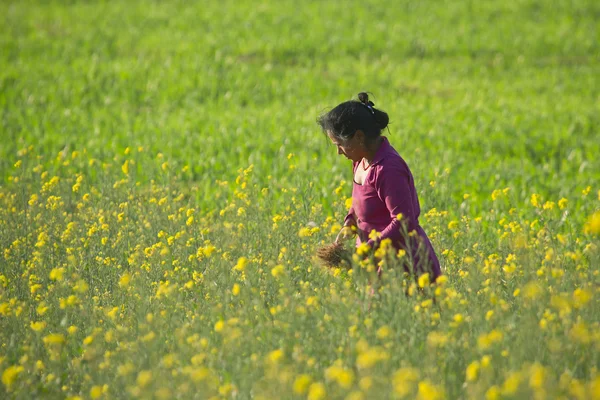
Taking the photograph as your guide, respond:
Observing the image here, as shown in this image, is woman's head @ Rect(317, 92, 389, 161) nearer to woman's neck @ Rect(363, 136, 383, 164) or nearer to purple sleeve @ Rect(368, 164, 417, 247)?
woman's neck @ Rect(363, 136, 383, 164)

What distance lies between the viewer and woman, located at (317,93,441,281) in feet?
11.8

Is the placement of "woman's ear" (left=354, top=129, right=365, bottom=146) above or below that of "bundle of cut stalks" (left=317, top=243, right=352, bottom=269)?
above

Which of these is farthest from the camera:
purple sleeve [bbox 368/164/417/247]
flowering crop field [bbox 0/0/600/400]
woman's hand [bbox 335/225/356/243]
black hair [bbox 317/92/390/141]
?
woman's hand [bbox 335/225/356/243]

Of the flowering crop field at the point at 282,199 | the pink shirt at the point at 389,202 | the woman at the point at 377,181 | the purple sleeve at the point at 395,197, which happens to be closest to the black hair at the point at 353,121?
the woman at the point at 377,181

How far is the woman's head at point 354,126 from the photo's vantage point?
371 centimetres

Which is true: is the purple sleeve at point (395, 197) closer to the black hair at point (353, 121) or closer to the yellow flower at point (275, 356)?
the black hair at point (353, 121)

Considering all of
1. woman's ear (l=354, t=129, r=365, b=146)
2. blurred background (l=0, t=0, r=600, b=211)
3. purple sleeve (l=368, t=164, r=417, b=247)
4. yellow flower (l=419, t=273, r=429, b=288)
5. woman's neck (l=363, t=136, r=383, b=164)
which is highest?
woman's ear (l=354, t=129, r=365, b=146)

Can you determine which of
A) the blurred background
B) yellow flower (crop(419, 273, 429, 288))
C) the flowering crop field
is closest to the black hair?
the blurred background

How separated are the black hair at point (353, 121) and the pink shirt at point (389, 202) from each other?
0.10m

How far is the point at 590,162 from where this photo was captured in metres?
7.84

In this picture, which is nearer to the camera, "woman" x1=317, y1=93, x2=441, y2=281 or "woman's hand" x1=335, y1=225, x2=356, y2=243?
"woman" x1=317, y1=93, x2=441, y2=281

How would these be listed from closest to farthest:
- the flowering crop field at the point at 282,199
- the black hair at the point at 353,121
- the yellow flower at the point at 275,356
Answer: the yellow flower at the point at 275,356
the flowering crop field at the point at 282,199
the black hair at the point at 353,121

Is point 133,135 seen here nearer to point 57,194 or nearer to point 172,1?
point 57,194

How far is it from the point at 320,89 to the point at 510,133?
11.4 feet
